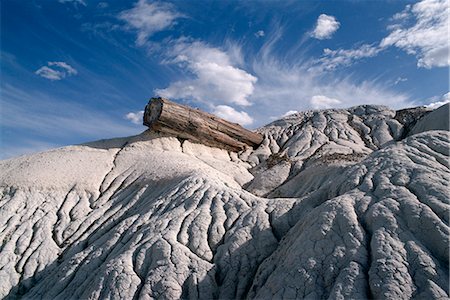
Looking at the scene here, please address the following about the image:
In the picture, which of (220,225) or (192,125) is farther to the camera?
(192,125)

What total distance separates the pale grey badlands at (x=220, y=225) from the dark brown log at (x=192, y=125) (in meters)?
1.23

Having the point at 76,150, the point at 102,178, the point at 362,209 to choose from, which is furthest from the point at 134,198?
the point at 362,209

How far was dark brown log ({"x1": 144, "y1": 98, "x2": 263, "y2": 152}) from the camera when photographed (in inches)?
1057

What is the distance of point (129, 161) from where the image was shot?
2419 centimetres

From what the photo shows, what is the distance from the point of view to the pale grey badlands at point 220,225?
340 inches

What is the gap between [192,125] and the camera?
28094mm

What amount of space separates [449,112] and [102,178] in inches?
774

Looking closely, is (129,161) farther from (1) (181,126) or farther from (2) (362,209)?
(2) (362,209)

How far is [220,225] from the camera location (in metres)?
13.7

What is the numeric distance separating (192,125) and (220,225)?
15.2 metres

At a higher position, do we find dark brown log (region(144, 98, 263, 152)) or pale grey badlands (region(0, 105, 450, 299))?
dark brown log (region(144, 98, 263, 152))

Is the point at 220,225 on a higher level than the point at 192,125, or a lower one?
lower

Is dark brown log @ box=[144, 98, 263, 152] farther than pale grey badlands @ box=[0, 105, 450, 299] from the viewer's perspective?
Yes

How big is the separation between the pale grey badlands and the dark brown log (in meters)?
1.23
